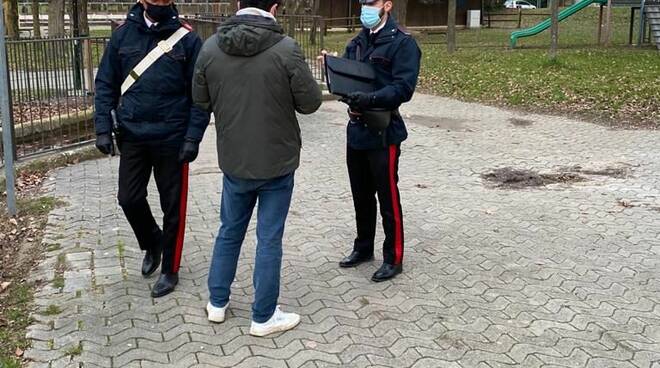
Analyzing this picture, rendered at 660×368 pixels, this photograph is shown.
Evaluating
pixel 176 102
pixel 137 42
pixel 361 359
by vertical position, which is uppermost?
pixel 137 42

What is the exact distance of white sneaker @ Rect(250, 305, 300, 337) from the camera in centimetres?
394

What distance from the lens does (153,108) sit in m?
4.26

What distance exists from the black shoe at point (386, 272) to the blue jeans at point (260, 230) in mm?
1007

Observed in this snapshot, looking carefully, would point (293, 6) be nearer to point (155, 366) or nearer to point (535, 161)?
point (535, 161)

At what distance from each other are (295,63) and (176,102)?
1.00 meters

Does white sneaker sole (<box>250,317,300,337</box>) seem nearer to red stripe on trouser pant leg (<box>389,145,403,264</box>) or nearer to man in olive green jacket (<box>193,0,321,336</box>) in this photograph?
man in olive green jacket (<box>193,0,321,336</box>)

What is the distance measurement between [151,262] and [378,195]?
5.18 feet

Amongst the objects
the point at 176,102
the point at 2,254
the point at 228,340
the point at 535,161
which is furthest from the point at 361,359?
the point at 535,161

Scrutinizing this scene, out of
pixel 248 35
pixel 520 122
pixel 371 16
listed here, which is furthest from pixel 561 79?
pixel 248 35

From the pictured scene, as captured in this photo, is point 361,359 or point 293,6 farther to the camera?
point 293,6

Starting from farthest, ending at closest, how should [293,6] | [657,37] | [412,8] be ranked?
[412,8], [293,6], [657,37]

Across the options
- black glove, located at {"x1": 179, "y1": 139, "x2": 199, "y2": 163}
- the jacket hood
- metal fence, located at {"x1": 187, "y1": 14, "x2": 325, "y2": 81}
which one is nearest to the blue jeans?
black glove, located at {"x1": 179, "y1": 139, "x2": 199, "y2": 163}

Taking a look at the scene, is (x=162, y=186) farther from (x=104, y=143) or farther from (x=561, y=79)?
(x=561, y=79)

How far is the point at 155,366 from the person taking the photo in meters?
3.62
